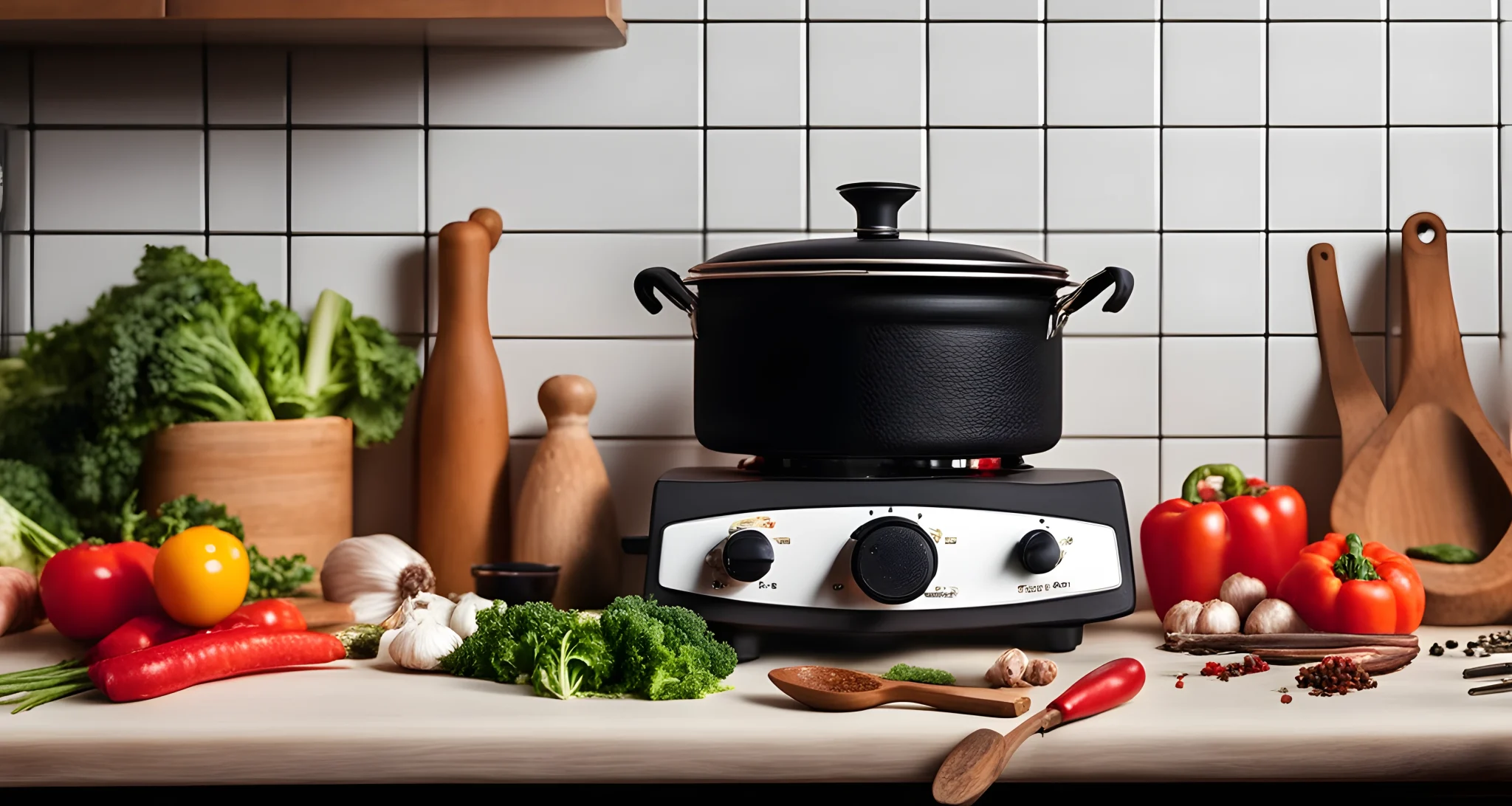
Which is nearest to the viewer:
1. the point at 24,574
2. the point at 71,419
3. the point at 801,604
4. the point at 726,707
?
the point at 726,707

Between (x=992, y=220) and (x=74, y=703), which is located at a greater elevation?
(x=992, y=220)

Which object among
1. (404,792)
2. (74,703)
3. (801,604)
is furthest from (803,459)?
(74,703)

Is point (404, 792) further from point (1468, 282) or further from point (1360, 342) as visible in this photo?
point (1468, 282)

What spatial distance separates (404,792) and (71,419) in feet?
2.50

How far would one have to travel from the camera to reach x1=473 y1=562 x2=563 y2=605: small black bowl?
3.93ft

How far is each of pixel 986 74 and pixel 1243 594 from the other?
0.71 m

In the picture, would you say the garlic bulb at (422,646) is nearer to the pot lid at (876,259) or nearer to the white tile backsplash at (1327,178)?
the pot lid at (876,259)

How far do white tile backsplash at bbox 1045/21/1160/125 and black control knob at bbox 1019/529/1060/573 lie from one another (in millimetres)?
655

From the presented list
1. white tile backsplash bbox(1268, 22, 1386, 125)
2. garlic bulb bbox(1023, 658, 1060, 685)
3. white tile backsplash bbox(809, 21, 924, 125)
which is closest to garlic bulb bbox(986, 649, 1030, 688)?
garlic bulb bbox(1023, 658, 1060, 685)

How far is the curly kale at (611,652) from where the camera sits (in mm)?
931

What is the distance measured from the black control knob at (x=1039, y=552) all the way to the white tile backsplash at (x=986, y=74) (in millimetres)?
644

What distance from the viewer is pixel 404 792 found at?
2.99ft

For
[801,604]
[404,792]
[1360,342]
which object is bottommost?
[404,792]

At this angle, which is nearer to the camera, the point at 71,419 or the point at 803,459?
the point at 803,459
